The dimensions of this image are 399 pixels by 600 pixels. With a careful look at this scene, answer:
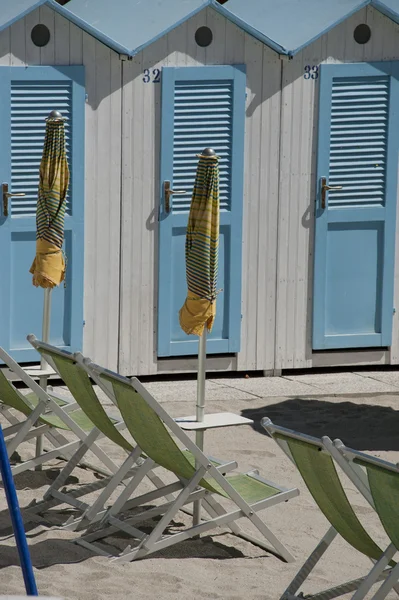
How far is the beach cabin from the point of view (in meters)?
8.47

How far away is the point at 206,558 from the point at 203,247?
4.84 ft

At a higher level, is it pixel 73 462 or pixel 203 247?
pixel 203 247

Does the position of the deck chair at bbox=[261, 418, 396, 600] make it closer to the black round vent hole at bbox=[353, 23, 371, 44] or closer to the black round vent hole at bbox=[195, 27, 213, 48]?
the black round vent hole at bbox=[195, 27, 213, 48]

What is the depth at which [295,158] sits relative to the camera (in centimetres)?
906

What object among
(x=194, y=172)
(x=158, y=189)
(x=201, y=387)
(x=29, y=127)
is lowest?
(x=201, y=387)

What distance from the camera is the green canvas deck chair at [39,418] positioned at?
6.24 metres

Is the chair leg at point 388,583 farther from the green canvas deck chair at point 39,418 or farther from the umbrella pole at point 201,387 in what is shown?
the green canvas deck chair at point 39,418

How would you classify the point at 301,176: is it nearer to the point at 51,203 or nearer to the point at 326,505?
the point at 51,203

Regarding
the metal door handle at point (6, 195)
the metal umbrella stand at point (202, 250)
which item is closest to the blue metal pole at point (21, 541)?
the metal umbrella stand at point (202, 250)

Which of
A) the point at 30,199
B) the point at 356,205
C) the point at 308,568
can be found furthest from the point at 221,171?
the point at 308,568

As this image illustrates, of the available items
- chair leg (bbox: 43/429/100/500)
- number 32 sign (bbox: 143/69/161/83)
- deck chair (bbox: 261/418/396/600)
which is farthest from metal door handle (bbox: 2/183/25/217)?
deck chair (bbox: 261/418/396/600)

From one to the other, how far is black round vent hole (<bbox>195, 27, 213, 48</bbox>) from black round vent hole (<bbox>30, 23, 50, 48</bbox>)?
1088mm

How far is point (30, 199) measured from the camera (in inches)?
335

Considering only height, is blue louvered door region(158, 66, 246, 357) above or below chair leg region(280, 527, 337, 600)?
above
